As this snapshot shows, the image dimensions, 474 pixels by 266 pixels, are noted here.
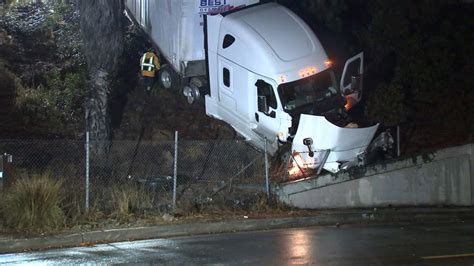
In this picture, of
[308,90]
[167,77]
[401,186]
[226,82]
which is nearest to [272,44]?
[308,90]

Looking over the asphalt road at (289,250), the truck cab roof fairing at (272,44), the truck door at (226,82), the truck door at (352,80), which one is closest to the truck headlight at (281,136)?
the truck cab roof fairing at (272,44)

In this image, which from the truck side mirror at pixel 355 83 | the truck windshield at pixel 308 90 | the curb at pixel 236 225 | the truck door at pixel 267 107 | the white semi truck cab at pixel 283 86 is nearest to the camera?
the curb at pixel 236 225

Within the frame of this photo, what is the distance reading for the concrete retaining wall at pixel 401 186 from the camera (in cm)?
Answer: 1435

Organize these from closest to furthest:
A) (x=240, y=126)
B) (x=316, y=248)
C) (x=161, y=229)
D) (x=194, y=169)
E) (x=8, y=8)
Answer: (x=316, y=248), (x=161, y=229), (x=194, y=169), (x=240, y=126), (x=8, y=8)

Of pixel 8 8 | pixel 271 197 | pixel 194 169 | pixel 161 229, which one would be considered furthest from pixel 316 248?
pixel 8 8

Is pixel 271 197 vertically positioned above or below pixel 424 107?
below

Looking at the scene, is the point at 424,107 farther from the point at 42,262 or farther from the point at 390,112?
the point at 42,262

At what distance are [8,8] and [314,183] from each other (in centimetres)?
1514

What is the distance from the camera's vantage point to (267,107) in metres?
15.9

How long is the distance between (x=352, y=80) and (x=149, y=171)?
5930mm

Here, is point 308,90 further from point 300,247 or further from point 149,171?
point 300,247

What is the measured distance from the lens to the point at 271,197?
1377 centimetres

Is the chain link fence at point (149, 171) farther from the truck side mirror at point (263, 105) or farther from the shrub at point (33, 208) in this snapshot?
the truck side mirror at point (263, 105)

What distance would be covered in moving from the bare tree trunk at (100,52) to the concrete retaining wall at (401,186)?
5.28 meters
